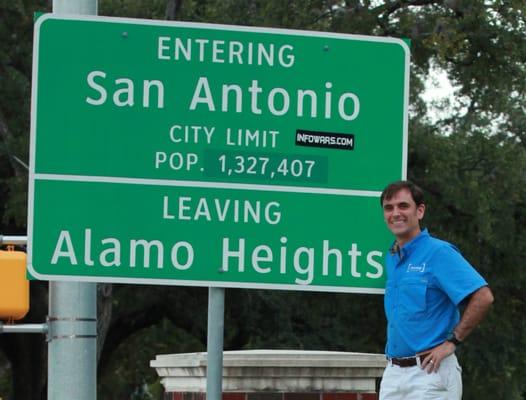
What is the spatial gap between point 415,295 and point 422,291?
3cm

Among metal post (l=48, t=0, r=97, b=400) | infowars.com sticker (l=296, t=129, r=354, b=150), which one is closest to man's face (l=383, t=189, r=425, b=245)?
infowars.com sticker (l=296, t=129, r=354, b=150)

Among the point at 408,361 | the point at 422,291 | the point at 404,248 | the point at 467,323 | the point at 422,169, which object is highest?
the point at 422,169

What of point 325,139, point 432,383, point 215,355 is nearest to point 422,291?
point 432,383

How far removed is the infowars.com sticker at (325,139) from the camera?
4879 millimetres

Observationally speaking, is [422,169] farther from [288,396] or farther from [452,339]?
[452,339]

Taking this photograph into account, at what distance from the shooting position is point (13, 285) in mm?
5785

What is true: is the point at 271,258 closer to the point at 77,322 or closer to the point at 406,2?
the point at 77,322

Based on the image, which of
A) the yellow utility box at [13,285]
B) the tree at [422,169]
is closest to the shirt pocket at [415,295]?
the yellow utility box at [13,285]

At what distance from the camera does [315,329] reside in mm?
22969

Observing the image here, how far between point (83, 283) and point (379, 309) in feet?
60.4

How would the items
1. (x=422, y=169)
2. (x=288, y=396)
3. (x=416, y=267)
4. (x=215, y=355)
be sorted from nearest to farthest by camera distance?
(x=215, y=355) → (x=416, y=267) → (x=288, y=396) → (x=422, y=169)

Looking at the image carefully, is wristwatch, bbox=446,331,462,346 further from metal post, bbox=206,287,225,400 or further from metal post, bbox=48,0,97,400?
metal post, bbox=48,0,97,400

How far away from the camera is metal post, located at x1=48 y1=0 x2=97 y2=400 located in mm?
5000

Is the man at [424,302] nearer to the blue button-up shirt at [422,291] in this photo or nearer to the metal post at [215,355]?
the blue button-up shirt at [422,291]
